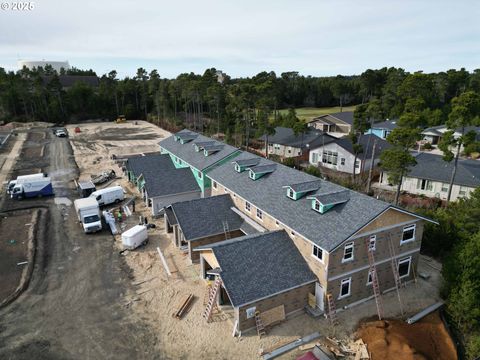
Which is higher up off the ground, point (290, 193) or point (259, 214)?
point (290, 193)

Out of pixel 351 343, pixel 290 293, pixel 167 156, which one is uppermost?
pixel 167 156

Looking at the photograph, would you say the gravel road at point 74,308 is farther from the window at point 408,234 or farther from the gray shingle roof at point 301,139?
the gray shingle roof at point 301,139

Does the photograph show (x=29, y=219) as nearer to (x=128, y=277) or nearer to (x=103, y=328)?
(x=128, y=277)

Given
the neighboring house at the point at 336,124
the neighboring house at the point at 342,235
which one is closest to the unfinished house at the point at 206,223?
the neighboring house at the point at 342,235

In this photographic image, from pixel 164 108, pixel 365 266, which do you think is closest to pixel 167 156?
pixel 365 266

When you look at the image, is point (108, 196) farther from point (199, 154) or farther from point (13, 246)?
point (199, 154)

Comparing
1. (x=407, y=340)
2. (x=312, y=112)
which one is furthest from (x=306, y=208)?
(x=312, y=112)
